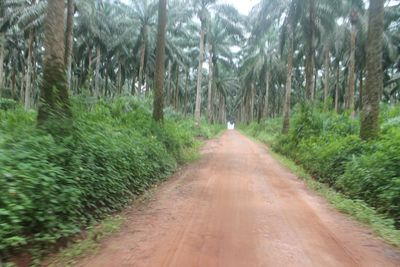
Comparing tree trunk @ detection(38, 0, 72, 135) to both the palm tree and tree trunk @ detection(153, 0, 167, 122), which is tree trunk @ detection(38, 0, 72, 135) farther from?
the palm tree

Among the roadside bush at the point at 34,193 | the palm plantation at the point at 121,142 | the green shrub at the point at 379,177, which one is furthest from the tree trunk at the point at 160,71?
the roadside bush at the point at 34,193

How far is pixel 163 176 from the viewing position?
38.3 feet

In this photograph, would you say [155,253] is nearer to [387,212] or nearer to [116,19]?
[387,212]

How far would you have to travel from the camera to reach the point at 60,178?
20.2 ft

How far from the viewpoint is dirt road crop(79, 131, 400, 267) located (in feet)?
17.4

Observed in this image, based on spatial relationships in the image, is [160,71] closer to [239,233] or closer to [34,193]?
[239,233]

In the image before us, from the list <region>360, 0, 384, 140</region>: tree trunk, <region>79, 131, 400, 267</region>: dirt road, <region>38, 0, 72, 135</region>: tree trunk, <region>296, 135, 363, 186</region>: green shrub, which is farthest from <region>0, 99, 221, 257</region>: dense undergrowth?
<region>360, 0, 384, 140</region>: tree trunk

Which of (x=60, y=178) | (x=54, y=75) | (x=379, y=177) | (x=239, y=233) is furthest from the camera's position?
(x=379, y=177)

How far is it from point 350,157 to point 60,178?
26.1ft

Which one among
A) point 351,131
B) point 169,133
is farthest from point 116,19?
point 351,131

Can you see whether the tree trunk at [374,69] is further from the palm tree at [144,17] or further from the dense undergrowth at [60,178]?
the palm tree at [144,17]

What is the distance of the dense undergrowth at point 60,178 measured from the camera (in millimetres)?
4988

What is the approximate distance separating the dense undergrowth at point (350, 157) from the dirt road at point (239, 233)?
0.91 m

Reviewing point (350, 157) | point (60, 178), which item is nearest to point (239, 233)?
point (60, 178)
